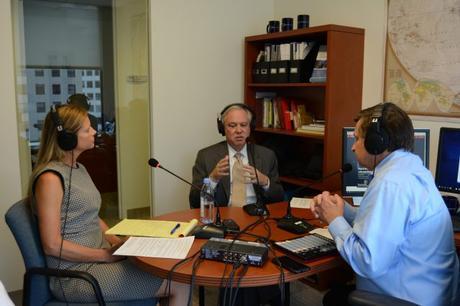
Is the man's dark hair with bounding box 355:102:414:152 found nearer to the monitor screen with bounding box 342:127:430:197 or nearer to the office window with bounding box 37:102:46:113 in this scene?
the monitor screen with bounding box 342:127:430:197

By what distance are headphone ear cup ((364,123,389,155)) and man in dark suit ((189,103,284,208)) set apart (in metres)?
0.99

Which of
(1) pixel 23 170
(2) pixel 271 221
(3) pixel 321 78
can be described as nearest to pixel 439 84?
(3) pixel 321 78

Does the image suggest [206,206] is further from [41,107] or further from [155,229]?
[41,107]

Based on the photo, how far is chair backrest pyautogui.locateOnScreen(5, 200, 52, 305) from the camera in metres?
1.76

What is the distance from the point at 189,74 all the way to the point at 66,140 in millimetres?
1730

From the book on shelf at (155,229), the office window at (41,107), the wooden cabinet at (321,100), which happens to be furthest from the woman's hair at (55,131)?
the wooden cabinet at (321,100)

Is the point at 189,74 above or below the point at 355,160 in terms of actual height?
above

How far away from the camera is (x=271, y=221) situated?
2043 millimetres

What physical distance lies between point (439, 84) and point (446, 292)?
4.71ft

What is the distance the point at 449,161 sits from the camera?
2.23 meters

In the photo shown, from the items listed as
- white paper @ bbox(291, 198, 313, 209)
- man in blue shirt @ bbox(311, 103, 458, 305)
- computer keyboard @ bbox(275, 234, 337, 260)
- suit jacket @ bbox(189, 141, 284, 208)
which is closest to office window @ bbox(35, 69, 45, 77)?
suit jacket @ bbox(189, 141, 284, 208)

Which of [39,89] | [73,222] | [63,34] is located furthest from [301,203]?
[63,34]

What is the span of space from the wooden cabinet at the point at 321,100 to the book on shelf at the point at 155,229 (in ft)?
4.39

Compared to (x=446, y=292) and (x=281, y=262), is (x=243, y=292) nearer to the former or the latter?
Answer: (x=281, y=262)
